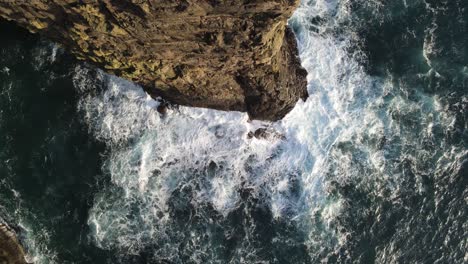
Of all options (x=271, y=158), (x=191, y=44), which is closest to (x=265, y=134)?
(x=271, y=158)

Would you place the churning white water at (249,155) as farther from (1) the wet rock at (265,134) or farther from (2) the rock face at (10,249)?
(2) the rock face at (10,249)

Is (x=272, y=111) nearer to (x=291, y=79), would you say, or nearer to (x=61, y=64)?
(x=291, y=79)

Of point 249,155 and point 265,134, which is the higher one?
point 265,134

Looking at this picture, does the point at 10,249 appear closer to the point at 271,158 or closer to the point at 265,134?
the point at 271,158

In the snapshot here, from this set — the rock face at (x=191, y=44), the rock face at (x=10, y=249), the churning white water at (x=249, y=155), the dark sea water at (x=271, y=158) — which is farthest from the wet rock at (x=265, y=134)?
the rock face at (x=10, y=249)

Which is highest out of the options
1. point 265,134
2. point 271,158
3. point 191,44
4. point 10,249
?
point 191,44
